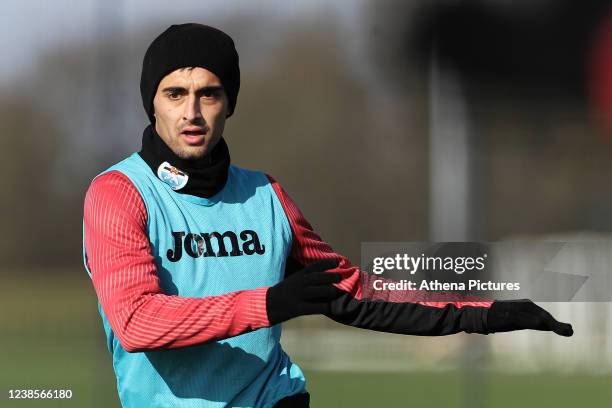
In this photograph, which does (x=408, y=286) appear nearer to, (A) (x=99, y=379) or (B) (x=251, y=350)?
(B) (x=251, y=350)

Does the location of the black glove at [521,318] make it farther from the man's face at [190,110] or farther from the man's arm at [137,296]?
the man's face at [190,110]

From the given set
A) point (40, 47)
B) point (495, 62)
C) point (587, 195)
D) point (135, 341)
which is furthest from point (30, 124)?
point (135, 341)

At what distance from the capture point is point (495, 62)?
12.0ft

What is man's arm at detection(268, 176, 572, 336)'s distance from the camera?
1.78m

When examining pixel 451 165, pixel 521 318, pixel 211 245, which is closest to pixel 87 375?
pixel 451 165

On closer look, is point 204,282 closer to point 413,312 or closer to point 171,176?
point 171,176

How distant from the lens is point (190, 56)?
1805 millimetres

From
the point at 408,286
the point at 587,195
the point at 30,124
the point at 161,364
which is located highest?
the point at 30,124

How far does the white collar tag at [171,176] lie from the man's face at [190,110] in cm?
3

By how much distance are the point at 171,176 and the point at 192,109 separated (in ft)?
0.39

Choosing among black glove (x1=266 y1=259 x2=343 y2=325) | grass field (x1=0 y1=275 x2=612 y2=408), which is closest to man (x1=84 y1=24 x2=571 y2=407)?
black glove (x1=266 y1=259 x2=343 y2=325)

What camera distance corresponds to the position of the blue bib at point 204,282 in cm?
178

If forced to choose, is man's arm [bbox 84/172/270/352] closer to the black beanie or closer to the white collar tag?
the white collar tag

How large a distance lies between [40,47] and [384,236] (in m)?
1.32
